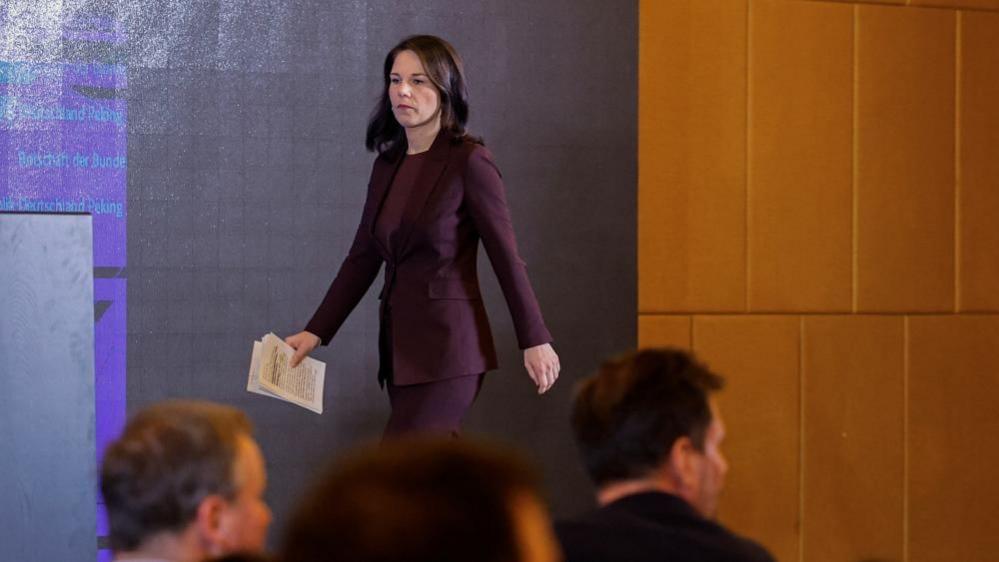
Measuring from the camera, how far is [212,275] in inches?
164

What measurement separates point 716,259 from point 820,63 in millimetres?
836

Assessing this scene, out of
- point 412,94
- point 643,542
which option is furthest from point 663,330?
point 643,542

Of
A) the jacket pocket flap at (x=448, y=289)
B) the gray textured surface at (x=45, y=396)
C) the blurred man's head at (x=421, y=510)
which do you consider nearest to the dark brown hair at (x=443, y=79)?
the jacket pocket flap at (x=448, y=289)

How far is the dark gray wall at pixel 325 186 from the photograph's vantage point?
4.12m

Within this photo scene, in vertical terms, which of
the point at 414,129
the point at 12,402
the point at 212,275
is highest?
the point at 414,129

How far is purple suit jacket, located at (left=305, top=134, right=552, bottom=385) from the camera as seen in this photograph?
3.41m

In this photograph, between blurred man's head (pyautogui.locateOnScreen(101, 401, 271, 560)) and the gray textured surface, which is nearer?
blurred man's head (pyautogui.locateOnScreen(101, 401, 271, 560))

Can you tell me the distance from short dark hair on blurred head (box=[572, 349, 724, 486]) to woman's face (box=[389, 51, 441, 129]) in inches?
60.7

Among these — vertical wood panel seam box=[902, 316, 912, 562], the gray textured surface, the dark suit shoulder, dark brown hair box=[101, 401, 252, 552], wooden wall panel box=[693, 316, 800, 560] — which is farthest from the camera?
vertical wood panel seam box=[902, 316, 912, 562]

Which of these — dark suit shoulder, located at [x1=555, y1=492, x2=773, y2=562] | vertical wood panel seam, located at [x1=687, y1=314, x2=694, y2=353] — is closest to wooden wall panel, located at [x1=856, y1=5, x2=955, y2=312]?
vertical wood panel seam, located at [x1=687, y1=314, x2=694, y2=353]

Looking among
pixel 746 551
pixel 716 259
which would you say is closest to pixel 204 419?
pixel 746 551

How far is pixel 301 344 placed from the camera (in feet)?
11.8

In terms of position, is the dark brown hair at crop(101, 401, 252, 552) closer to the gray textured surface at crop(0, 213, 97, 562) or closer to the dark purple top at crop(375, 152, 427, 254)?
the dark purple top at crop(375, 152, 427, 254)

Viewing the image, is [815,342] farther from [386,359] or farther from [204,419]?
[204,419]
